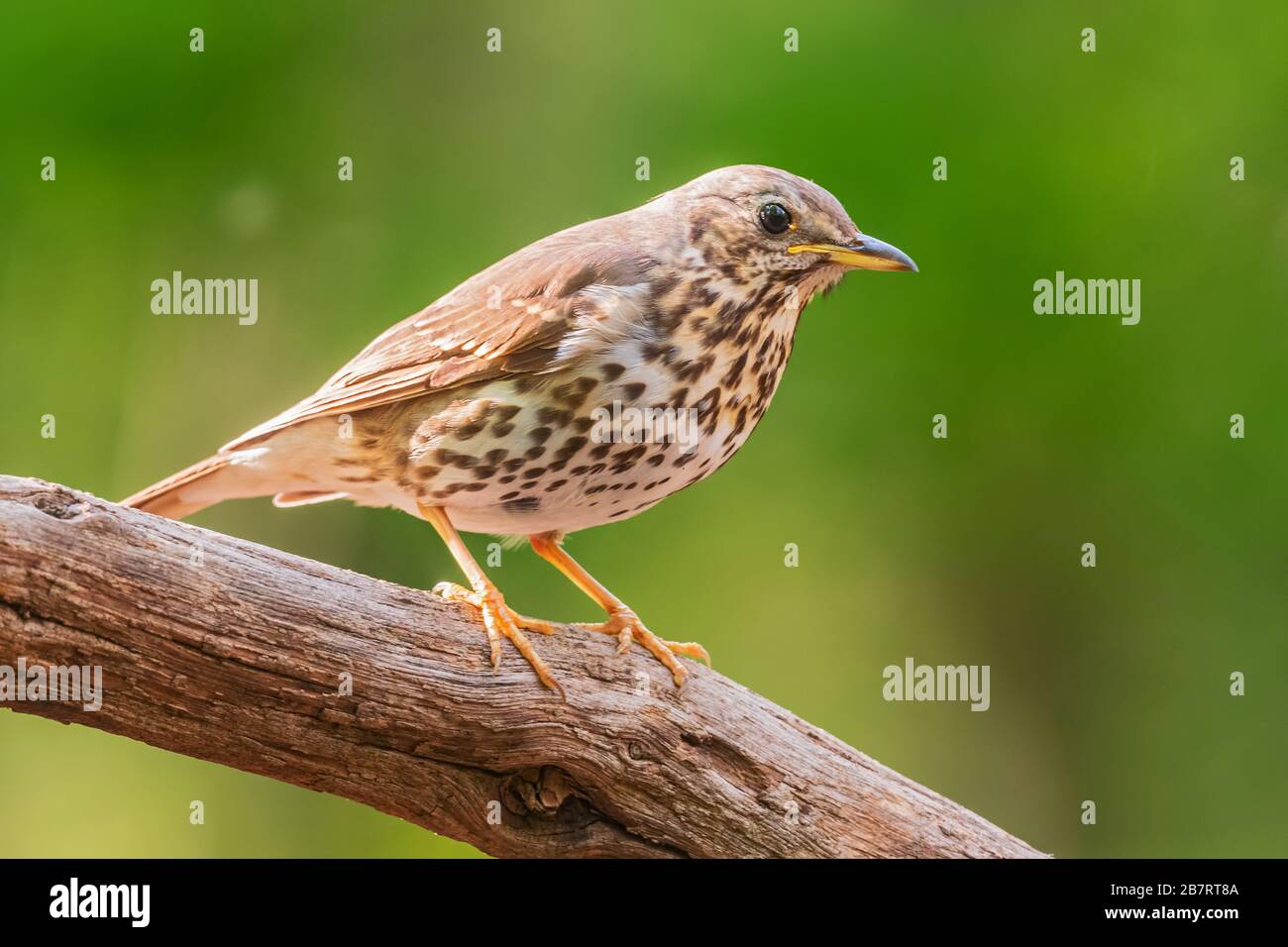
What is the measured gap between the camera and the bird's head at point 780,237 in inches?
195

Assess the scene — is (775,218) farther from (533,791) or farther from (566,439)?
(533,791)

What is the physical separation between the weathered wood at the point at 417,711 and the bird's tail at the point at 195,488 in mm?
1173

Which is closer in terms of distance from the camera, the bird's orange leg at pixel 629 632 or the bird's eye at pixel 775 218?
the bird's orange leg at pixel 629 632

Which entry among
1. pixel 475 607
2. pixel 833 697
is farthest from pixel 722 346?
pixel 833 697

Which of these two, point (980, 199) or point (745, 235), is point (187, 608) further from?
point (980, 199)

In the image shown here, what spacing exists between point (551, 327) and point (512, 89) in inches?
172

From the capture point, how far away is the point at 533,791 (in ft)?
14.4

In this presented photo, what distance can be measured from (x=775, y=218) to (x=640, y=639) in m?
1.65
